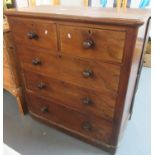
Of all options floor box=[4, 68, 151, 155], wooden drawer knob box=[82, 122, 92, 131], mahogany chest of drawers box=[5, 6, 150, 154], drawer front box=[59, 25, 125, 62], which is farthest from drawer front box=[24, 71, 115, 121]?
floor box=[4, 68, 151, 155]

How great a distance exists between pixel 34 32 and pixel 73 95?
52cm

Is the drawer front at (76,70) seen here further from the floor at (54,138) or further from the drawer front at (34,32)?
the floor at (54,138)

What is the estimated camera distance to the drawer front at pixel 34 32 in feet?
3.47

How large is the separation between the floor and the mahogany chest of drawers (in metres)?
0.09

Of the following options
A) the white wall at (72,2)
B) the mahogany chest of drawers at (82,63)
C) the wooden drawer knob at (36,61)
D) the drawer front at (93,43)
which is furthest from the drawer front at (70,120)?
the white wall at (72,2)

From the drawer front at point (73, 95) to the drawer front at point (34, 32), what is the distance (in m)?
0.27

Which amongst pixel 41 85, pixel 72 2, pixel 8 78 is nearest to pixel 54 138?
pixel 41 85

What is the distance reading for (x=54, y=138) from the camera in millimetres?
1459

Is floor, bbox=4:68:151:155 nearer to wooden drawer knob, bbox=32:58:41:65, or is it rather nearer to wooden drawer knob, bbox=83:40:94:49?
wooden drawer knob, bbox=32:58:41:65

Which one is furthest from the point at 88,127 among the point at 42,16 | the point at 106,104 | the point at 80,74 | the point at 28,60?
the point at 42,16

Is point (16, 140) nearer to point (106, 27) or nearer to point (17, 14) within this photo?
point (17, 14)

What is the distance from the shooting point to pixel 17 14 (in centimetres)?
114

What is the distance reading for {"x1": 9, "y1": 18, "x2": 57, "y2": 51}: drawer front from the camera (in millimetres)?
1058

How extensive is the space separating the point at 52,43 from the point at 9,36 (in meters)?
0.51
